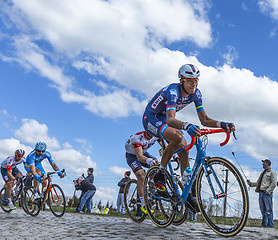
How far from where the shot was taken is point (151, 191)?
710 centimetres

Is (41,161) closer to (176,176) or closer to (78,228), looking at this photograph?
(78,228)

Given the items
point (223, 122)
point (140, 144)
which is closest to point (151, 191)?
point (140, 144)

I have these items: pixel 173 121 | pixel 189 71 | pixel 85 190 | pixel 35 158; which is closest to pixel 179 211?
pixel 173 121

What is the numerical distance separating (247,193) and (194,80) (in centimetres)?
229

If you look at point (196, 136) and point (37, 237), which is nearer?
point (196, 136)

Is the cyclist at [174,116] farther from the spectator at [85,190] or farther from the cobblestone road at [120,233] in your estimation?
the spectator at [85,190]

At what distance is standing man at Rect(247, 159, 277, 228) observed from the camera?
1124cm

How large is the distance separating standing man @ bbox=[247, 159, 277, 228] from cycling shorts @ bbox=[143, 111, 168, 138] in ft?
21.7

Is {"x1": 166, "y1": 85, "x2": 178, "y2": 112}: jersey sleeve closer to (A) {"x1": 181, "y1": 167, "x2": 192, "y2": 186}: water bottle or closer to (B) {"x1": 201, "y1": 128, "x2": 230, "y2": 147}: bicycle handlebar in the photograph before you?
(B) {"x1": 201, "y1": 128, "x2": 230, "y2": 147}: bicycle handlebar

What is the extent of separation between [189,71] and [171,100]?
2.27 ft

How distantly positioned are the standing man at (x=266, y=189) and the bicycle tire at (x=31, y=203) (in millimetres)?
7842

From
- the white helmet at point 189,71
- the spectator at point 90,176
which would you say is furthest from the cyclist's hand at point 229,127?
the spectator at point 90,176

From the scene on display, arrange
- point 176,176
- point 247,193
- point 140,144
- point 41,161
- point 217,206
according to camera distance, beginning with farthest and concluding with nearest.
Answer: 1. point 41,161
2. point 140,144
3. point 176,176
4. point 217,206
5. point 247,193

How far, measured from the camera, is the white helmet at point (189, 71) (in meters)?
6.14
